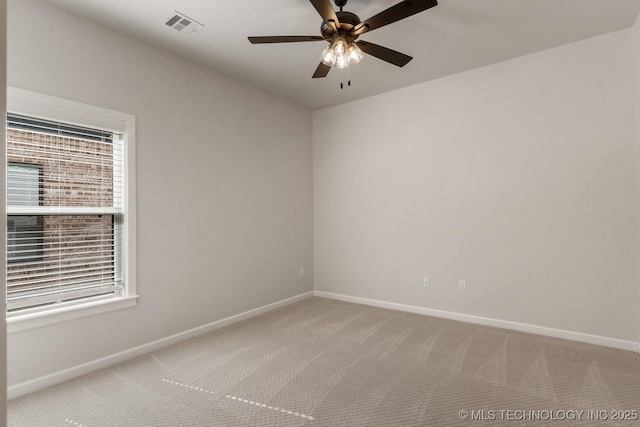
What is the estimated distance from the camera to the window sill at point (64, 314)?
2.25 m

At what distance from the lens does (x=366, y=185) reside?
14.7 feet

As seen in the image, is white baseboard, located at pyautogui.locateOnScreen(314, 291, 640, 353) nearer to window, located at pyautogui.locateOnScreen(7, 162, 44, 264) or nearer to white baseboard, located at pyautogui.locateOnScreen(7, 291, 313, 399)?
white baseboard, located at pyautogui.locateOnScreen(7, 291, 313, 399)

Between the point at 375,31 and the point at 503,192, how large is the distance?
2.08 meters

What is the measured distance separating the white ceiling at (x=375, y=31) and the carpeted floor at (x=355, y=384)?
9.13ft

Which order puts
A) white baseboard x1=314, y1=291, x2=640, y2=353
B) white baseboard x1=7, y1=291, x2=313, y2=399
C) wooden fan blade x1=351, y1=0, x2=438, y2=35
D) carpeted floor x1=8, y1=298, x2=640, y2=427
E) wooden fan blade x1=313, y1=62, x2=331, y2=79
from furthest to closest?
1. white baseboard x1=314, y1=291, x2=640, y2=353
2. wooden fan blade x1=313, y1=62, x2=331, y2=79
3. white baseboard x1=7, y1=291, x2=313, y2=399
4. carpeted floor x1=8, y1=298, x2=640, y2=427
5. wooden fan blade x1=351, y1=0, x2=438, y2=35

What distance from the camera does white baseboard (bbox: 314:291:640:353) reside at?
2949 mm

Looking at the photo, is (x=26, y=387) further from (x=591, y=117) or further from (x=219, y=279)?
(x=591, y=117)

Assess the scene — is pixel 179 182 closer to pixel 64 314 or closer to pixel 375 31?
pixel 64 314

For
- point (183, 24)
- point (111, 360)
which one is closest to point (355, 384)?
point (111, 360)

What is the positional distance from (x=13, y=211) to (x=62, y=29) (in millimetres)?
1391

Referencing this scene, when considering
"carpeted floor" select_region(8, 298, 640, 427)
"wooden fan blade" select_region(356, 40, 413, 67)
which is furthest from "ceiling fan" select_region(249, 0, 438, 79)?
"carpeted floor" select_region(8, 298, 640, 427)

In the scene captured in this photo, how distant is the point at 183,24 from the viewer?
2705 millimetres

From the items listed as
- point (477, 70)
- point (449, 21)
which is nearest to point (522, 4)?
point (449, 21)

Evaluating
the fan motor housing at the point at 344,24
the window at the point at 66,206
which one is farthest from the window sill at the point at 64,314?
the fan motor housing at the point at 344,24
